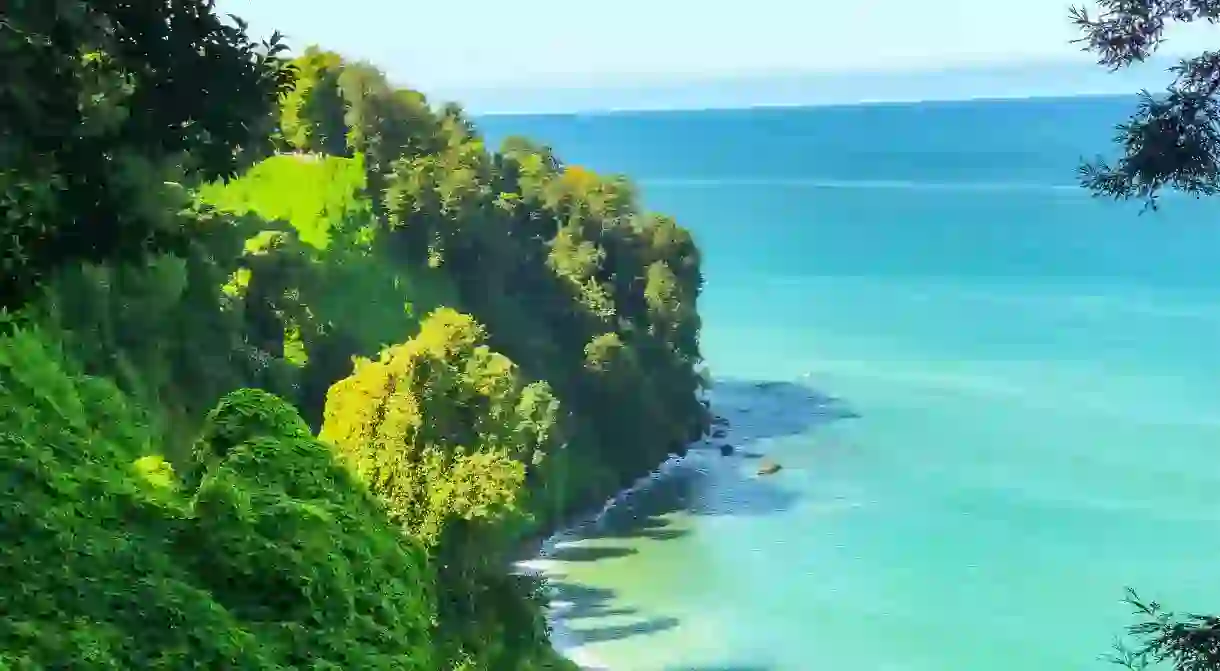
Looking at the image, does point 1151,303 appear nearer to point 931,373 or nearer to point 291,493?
point 931,373

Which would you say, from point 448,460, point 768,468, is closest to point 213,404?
point 448,460

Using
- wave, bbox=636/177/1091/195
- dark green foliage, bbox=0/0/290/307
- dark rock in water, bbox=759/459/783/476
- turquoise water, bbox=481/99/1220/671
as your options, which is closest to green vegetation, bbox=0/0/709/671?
dark green foliage, bbox=0/0/290/307

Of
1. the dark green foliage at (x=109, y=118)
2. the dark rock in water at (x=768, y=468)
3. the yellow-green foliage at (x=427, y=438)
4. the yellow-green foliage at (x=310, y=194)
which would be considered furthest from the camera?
the dark rock in water at (x=768, y=468)

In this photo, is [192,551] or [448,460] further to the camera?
[448,460]

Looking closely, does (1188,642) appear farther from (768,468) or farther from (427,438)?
(768,468)

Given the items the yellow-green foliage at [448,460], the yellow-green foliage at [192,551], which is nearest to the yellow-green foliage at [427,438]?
the yellow-green foliage at [448,460]

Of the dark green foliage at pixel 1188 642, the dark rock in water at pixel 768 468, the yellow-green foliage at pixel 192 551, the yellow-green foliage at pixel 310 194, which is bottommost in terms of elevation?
the dark green foliage at pixel 1188 642

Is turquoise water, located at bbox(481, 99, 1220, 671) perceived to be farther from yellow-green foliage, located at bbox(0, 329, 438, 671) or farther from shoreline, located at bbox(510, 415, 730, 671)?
yellow-green foliage, located at bbox(0, 329, 438, 671)

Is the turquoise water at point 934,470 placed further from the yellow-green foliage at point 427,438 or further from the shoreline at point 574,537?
the yellow-green foliage at point 427,438
